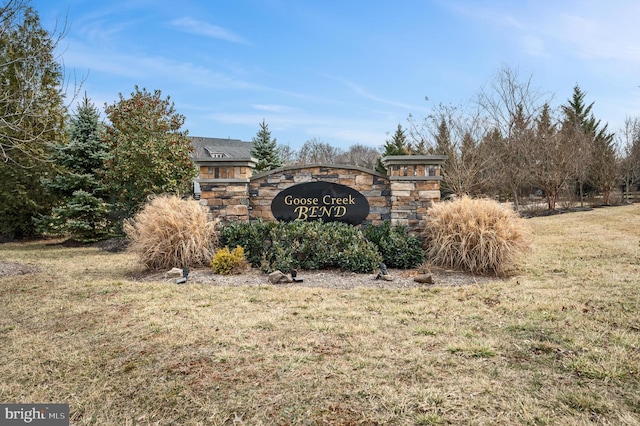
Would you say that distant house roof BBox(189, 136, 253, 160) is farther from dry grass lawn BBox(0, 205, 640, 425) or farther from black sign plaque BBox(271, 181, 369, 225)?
dry grass lawn BBox(0, 205, 640, 425)

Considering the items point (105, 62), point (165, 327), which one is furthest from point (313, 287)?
point (105, 62)

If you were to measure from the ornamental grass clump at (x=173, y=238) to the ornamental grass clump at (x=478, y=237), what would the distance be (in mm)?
3659

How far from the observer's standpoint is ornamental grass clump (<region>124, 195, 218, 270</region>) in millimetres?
5785

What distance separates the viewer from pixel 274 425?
1852 millimetres

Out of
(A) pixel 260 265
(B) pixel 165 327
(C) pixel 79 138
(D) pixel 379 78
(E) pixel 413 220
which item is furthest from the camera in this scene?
(C) pixel 79 138

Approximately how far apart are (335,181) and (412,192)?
1326mm

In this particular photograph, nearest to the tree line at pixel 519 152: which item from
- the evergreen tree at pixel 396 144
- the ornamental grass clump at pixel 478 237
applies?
the evergreen tree at pixel 396 144

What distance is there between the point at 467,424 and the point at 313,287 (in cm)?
296

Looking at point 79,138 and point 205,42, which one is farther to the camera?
point 79,138

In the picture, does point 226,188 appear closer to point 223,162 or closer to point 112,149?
point 223,162

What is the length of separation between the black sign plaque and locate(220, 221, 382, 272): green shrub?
0.40 meters

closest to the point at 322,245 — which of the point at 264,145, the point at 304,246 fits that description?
the point at 304,246

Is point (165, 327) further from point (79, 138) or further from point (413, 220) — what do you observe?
point (79, 138)

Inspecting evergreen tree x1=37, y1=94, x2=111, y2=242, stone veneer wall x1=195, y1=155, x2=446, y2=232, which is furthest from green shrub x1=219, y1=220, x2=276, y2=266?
evergreen tree x1=37, y1=94, x2=111, y2=242
